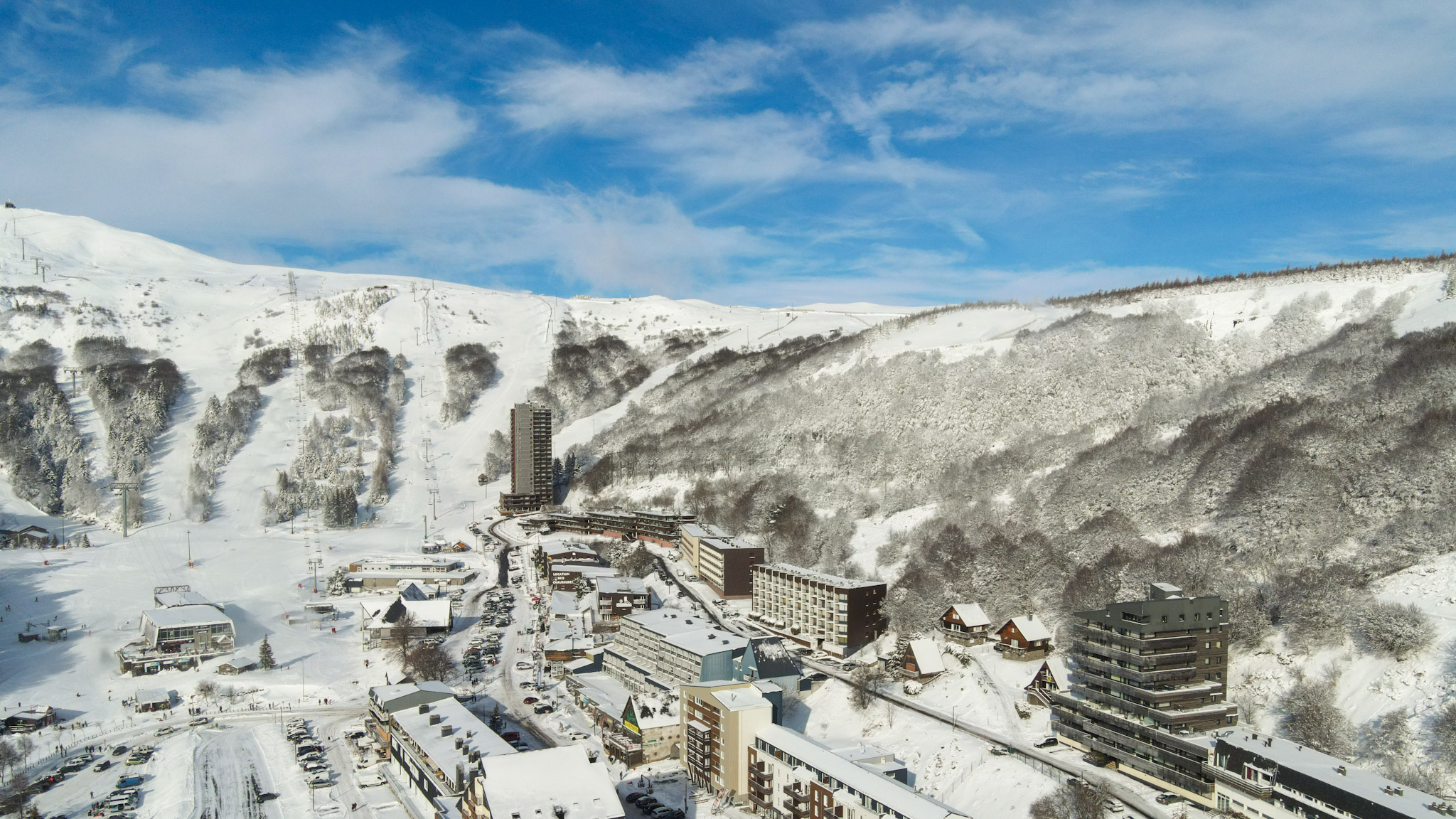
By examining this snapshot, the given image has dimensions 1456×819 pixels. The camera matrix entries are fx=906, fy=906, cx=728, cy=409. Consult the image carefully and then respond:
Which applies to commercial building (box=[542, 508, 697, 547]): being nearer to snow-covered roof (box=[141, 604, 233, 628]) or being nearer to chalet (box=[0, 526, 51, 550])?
snow-covered roof (box=[141, 604, 233, 628])

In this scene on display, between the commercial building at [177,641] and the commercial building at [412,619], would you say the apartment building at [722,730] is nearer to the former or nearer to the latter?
the commercial building at [412,619]

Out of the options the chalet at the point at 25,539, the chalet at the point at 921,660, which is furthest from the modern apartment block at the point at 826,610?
the chalet at the point at 25,539

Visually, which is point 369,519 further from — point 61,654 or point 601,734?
point 601,734

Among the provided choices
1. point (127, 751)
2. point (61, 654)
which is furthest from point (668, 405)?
point (127, 751)

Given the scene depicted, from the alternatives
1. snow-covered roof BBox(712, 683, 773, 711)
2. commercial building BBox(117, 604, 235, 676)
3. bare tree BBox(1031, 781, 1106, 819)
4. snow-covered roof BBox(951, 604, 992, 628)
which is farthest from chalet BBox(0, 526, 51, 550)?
bare tree BBox(1031, 781, 1106, 819)

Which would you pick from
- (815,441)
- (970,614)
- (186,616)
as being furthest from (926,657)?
(186,616)

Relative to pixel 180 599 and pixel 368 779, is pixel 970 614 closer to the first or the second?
pixel 368 779
